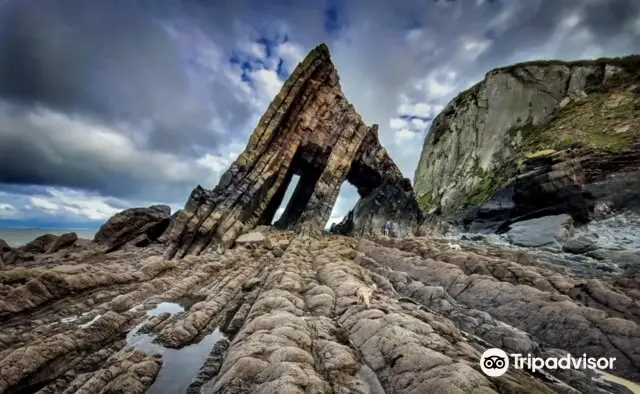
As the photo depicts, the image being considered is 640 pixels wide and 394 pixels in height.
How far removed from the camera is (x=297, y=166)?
60969 millimetres

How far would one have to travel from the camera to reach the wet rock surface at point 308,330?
8.34 m

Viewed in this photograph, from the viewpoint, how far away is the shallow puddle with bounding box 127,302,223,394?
9.06 meters

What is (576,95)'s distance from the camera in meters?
63.6

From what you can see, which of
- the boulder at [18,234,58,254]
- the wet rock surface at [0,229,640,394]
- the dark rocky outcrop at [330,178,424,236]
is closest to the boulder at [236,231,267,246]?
the wet rock surface at [0,229,640,394]

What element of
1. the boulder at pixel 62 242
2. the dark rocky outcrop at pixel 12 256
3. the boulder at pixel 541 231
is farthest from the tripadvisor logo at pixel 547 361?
the boulder at pixel 62 242

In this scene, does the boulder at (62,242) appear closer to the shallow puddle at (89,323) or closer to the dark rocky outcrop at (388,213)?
the shallow puddle at (89,323)

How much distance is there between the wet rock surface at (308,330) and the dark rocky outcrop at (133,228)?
87.9 ft

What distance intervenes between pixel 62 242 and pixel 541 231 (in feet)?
191

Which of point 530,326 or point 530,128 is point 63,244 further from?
point 530,128

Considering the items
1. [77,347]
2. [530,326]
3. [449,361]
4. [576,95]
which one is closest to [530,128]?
[576,95]

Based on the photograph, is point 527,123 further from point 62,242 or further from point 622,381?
point 62,242

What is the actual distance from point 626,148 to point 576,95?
31.5 meters

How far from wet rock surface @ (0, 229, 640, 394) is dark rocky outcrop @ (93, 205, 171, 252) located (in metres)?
26.8

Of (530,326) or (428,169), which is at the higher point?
(428,169)
